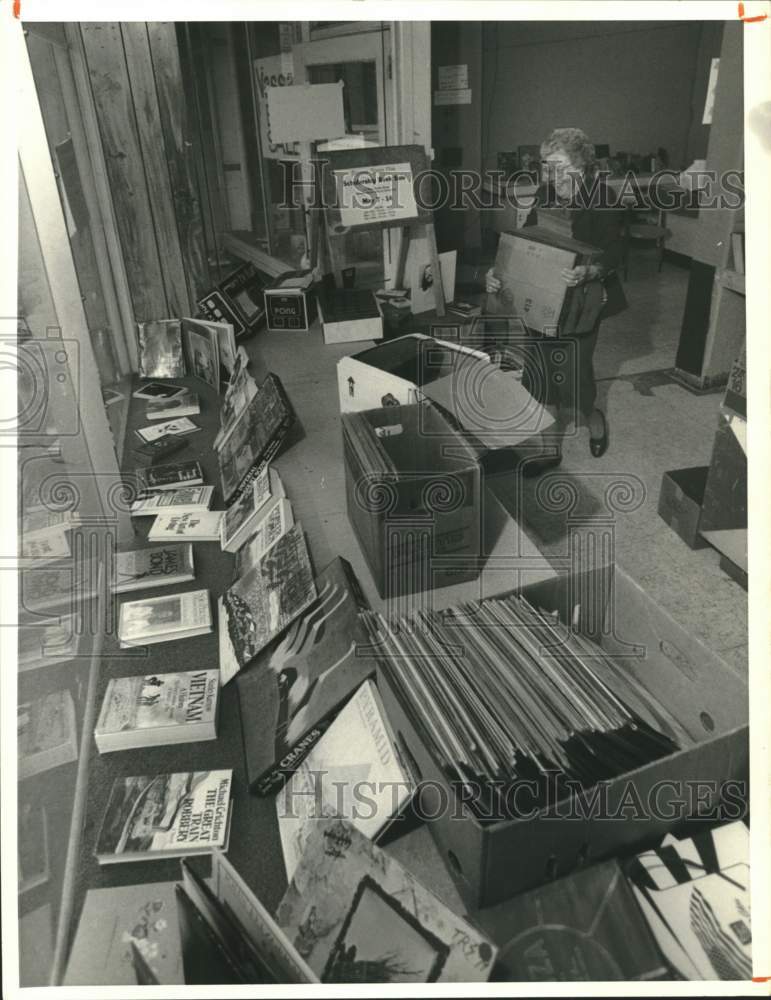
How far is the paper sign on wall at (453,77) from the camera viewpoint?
5.57 meters

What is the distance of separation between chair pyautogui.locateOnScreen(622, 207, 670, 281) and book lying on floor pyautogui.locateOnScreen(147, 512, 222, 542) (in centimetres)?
480

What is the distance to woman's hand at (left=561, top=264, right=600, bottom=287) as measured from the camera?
290 cm

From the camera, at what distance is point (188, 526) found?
220 centimetres

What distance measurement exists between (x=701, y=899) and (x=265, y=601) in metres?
1.03

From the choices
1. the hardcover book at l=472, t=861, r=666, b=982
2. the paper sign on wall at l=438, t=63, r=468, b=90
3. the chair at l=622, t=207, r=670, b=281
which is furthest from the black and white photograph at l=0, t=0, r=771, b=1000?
the chair at l=622, t=207, r=670, b=281

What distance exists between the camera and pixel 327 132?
423 centimetres

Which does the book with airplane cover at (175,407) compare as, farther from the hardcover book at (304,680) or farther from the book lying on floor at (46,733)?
the book lying on floor at (46,733)

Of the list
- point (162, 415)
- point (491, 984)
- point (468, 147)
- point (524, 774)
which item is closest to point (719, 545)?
point (524, 774)

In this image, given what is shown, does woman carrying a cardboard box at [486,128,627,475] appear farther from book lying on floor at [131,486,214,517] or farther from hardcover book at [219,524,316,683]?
hardcover book at [219,524,316,683]

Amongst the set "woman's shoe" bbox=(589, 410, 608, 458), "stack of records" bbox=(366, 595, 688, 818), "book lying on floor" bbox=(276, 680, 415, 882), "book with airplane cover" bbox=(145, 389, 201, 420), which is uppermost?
"stack of records" bbox=(366, 595, 688, 818)

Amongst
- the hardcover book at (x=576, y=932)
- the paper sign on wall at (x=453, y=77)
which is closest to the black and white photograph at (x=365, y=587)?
the hardcover book at (x=576, y=932)

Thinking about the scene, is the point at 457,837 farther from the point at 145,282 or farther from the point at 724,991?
the point at 145,282

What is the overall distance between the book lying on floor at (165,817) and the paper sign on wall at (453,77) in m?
5.66

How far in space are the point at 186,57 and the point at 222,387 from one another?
129 inches
